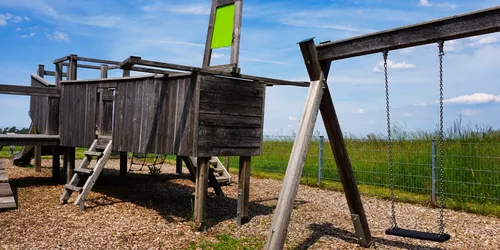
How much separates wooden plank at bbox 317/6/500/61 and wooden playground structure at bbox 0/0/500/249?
0.4 inches

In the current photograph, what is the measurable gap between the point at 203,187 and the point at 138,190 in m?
4.18

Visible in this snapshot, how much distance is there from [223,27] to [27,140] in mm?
5966

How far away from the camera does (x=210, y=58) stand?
8656 mm

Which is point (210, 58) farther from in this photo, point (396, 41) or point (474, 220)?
point (474, 220)

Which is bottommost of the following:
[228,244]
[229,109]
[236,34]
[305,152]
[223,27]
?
[228,244]

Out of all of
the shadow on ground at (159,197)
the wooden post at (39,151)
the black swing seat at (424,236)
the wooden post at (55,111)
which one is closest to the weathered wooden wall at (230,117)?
the shadow on ground at (159,197)

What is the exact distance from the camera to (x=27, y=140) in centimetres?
1083

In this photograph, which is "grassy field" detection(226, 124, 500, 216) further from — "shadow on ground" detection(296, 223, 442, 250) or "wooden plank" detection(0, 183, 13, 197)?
"wooden plank" detection(0, 183, 13, 197)

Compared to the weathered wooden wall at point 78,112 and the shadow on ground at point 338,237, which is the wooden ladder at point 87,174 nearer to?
the weathered wooden wall at point 78,112

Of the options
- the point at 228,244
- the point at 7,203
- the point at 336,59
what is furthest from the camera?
the point at 7,203

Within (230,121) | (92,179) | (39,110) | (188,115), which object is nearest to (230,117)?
(230,121)

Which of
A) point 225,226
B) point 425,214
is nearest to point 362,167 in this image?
point 425,214

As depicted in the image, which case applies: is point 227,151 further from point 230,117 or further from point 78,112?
point 78,112

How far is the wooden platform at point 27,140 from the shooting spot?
10.6 meters
